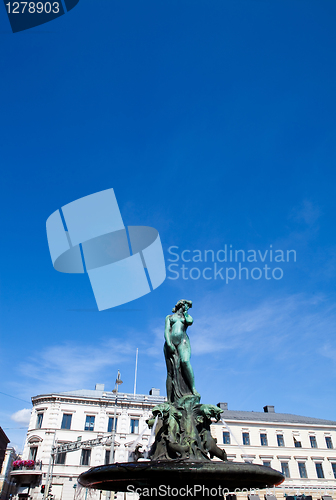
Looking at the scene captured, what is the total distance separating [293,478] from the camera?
38750 millimetres

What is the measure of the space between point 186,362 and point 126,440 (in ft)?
115

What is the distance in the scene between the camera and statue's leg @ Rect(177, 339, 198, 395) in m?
Result: 9.21

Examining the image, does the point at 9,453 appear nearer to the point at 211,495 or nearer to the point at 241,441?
the point at 241,441

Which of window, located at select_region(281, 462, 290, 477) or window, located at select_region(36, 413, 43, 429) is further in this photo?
window, located at select_region(281, 462, 290, 477)

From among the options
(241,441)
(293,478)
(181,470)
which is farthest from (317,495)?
(181,470)

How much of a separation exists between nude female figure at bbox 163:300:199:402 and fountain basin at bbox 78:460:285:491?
2.79 meters

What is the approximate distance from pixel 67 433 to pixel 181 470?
37.8 meters

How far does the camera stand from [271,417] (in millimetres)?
45875

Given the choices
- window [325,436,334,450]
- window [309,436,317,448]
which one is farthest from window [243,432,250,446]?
window [325,436,334,450]

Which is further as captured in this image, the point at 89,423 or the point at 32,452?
the point at 89,423

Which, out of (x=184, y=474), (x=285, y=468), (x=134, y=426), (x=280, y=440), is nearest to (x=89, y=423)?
(x=134, y=426)

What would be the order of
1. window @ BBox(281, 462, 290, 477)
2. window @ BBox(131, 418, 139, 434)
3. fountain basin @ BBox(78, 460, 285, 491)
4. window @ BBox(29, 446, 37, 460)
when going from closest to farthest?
fountain basin @ BBox(78, 460, 285, 491), window @ BBox(29, 446, 37, 460), window @ BBox(281, 462, 290, 477), window @ BBox(131, 418, 139, 434)

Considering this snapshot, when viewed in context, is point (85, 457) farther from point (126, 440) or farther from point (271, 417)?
point (271, 417)

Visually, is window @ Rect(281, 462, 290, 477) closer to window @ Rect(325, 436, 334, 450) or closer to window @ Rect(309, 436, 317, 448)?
window @ Rect(309, 436, 317, 448)
